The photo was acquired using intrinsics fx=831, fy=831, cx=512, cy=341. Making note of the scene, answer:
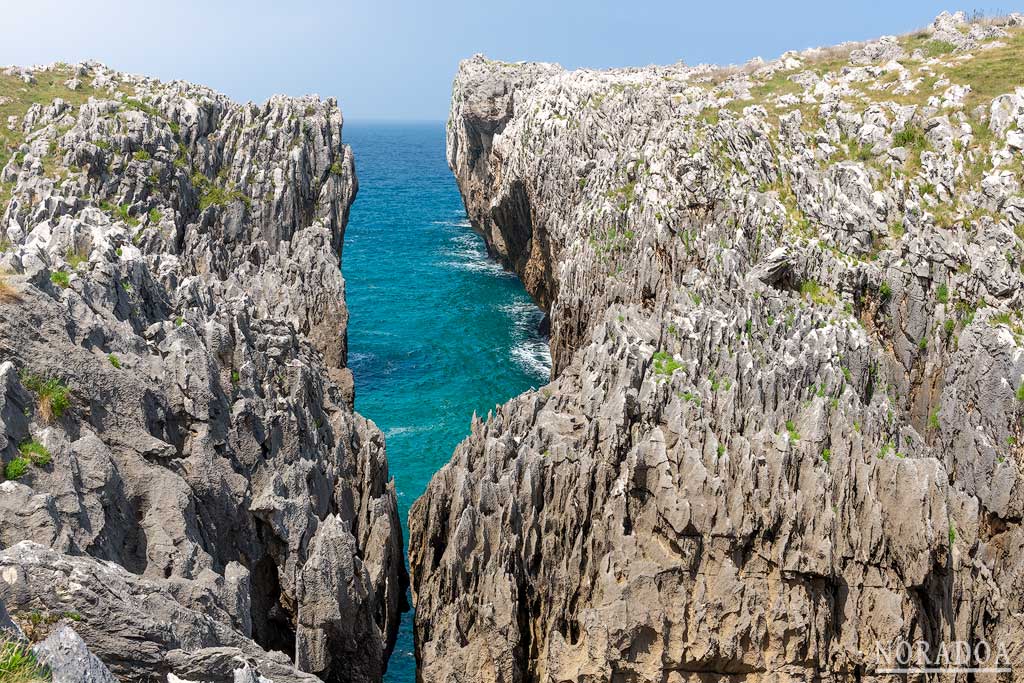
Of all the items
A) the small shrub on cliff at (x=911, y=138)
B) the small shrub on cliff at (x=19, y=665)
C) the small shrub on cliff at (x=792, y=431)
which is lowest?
the small shrub on cliff at (x=792, y=431)

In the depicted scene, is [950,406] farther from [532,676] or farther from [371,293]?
[371,293]

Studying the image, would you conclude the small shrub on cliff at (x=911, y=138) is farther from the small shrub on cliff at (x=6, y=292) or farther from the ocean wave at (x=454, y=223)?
the ocean wave at (x=454, y=223)

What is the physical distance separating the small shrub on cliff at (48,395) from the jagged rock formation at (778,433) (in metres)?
16.5

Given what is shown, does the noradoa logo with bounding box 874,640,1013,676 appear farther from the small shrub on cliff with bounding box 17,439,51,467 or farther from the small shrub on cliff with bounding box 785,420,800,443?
the small shrub on cliff with bounding box 17,439,51,467

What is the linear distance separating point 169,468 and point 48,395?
4447mm

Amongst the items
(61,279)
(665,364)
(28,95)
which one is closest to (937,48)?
(665,364)

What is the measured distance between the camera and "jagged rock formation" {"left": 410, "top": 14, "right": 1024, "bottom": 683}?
34.1 meters

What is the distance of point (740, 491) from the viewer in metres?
35.2

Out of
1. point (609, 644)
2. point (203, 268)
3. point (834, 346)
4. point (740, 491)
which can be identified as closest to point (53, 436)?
point (609, 644)

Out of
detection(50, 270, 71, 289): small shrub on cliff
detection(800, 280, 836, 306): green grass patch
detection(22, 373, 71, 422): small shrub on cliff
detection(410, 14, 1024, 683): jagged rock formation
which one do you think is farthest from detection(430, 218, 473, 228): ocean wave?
detection(22, 373, 71, 422): small shrub on cliff

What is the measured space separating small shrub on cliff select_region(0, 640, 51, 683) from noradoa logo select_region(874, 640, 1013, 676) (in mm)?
31678

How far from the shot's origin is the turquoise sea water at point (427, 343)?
62.1 metres

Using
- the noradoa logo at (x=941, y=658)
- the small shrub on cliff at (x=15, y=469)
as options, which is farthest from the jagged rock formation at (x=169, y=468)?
the noradoa logo at (x=941, y=658)

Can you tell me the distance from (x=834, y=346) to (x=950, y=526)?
31.5 ft
